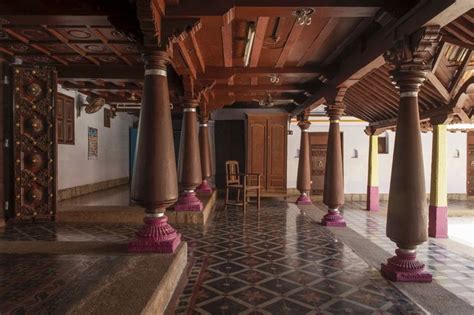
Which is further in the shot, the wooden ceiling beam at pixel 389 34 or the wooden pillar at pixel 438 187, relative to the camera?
the wooden pillar at pixel 438 187

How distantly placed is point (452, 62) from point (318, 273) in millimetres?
4666

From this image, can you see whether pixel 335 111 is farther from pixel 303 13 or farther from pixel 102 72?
pixel 102 72

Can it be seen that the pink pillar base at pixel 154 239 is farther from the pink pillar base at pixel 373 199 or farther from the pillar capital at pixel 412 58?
the pink pillar base at pixel 373 199

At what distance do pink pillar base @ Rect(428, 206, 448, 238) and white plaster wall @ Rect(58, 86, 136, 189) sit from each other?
8.71 metres

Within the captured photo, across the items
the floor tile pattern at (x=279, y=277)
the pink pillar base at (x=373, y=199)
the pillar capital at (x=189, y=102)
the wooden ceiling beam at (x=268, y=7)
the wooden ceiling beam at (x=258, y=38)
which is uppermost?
the wooden ceiling beam at (x=258, y=38)

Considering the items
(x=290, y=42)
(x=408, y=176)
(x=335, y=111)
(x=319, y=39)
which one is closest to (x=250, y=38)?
(x=290, y=42)

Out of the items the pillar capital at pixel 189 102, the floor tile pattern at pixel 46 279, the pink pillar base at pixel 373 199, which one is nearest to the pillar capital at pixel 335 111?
the pillar capital at pixel 189 102

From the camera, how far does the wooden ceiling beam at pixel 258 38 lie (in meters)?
4.14

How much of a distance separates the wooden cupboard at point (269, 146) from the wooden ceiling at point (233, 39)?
87.5 inches

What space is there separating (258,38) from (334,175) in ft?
9.72

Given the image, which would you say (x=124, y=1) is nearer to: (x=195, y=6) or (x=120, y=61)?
(x=195, y=6)

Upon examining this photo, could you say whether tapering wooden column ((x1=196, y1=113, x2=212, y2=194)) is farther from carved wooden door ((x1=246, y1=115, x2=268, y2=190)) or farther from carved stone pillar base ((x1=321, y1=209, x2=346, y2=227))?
carved stone pillar base ((x1=321, y1=209, x2=346, y2=227))

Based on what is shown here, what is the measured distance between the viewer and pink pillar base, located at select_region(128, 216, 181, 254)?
3711 millimetres

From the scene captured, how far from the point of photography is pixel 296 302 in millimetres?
3150
